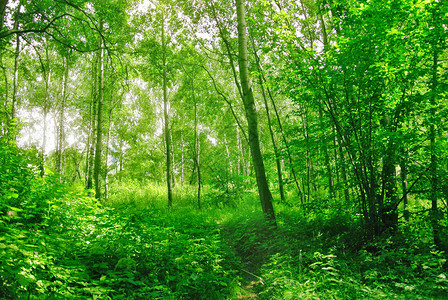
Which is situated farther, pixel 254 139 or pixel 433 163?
pixel 254 139

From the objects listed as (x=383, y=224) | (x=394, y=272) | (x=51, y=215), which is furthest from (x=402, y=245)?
(x=51, y=215)

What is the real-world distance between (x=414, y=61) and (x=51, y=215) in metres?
6.63

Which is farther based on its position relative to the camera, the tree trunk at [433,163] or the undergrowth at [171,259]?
the tree trunk at [433,163]

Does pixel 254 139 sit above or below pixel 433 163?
above

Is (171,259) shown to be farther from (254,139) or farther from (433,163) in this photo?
(433,163)

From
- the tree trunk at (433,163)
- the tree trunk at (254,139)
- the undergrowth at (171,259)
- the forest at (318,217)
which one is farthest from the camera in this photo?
the tree trunk at (254,139)

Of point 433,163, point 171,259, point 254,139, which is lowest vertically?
point 171,259

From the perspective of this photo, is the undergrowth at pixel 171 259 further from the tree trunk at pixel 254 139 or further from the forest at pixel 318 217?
the tree trunk at pixel 254 139

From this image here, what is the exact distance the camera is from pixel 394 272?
333cm

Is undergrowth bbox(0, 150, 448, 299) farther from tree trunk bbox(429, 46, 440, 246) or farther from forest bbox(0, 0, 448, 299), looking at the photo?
tree trunk bbox(429, 46, 440, 246)

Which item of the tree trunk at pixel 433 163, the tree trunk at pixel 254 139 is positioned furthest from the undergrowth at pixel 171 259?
the tree trunk at pixel 254 139

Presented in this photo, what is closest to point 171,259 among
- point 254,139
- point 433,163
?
point 254,139

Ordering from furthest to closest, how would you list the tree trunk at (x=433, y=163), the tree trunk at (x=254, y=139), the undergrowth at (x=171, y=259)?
the tree trunk at (x=254, y=139) < the tree trunk at (x=433, y=163) < the undergrowth at (x=171, y=259)

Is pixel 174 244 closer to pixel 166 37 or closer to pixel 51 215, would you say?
pixel 51 215
